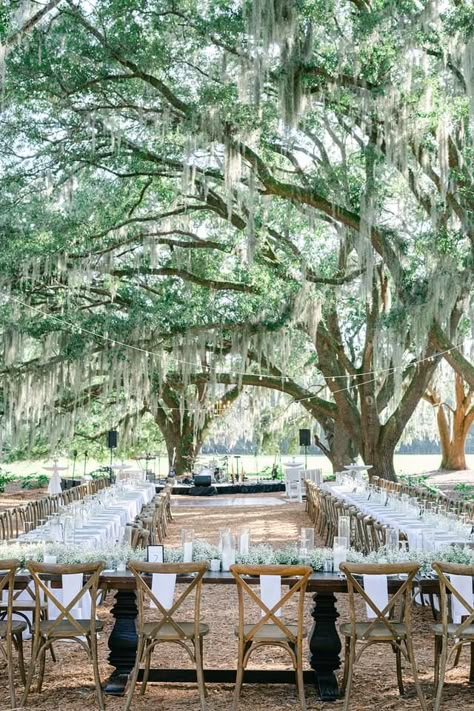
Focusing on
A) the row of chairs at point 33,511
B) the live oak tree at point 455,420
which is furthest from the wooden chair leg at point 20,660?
the live oak tree at point 455,420

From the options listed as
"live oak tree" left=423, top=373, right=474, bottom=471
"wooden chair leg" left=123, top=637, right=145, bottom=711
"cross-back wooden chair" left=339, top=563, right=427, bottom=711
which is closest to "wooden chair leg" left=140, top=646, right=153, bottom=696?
"wooden chair leg" left=123, top=637, right=145, bottom=711

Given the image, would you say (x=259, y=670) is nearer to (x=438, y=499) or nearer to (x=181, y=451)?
(x=438, y=499)

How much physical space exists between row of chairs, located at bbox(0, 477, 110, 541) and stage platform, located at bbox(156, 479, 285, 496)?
489 centimetres

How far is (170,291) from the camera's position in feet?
57.8

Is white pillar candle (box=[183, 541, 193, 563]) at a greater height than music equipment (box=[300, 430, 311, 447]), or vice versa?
music equipment (box=[300, 430, 311, 447])

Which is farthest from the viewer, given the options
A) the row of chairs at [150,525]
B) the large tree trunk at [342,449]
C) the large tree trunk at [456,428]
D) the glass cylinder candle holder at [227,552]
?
the large tree trunk at [456,428]

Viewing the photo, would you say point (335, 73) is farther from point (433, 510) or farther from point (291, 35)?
point (433, 510)

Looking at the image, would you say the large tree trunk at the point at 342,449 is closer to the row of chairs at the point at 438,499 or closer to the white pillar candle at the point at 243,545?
the row of chairs at the point at 438,499

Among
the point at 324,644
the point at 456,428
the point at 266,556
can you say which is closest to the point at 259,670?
the point at 324,644

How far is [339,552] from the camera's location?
5199 mm

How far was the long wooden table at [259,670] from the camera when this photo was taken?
4.89m

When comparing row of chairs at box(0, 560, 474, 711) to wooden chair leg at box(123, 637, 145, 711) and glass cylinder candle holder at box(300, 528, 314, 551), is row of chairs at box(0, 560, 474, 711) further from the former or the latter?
glass cylinder candle holder at box(300, 528, 314, 551)

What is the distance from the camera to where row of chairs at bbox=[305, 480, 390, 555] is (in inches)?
315

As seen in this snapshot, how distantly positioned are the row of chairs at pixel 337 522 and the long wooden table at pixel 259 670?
1228mm
